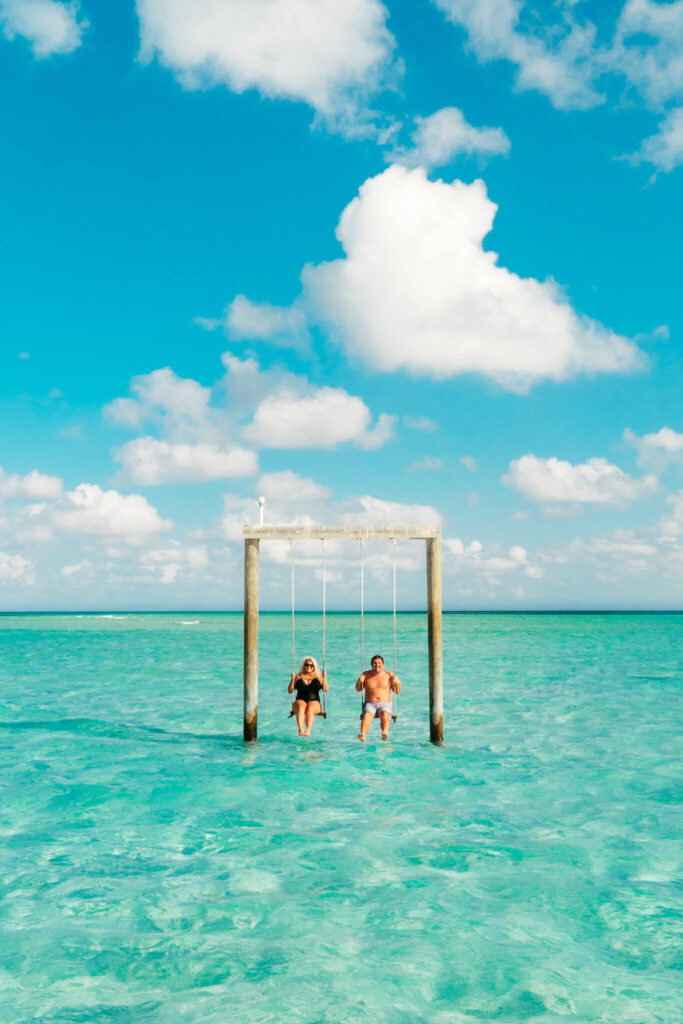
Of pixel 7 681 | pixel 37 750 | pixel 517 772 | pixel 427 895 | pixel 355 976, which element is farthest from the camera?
pixel 7 681

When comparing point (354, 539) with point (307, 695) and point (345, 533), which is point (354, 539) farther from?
point (307, 695)

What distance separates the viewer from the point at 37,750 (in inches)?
570

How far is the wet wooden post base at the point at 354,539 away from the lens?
12.5 meters

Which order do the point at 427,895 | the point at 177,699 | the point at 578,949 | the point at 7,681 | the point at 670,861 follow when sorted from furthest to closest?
the point at 7,681
the point at 177,699
the point at 670,861
the point at 427,895
the point at 578,949

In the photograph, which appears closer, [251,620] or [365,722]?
[251,620]

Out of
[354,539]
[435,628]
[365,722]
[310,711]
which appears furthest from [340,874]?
[310,711]

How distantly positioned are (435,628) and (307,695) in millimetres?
3090

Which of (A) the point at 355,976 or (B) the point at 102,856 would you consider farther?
(B) the point at 102,856

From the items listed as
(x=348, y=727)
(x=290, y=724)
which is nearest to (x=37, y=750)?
(x=290, y=724)

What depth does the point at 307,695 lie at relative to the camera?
567 inches

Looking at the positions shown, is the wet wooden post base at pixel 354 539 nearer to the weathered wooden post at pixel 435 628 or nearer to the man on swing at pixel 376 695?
the weathered wooden post at pixel 435 628

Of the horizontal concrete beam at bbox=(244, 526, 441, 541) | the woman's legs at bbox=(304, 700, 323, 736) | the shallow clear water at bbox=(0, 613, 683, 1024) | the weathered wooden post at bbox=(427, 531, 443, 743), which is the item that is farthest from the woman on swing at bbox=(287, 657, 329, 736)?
the horizontal concrete beam at bbox=(244, 526, 441, 541)

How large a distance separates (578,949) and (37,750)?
11669mm

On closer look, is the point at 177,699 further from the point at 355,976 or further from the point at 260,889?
the point at 355,976
